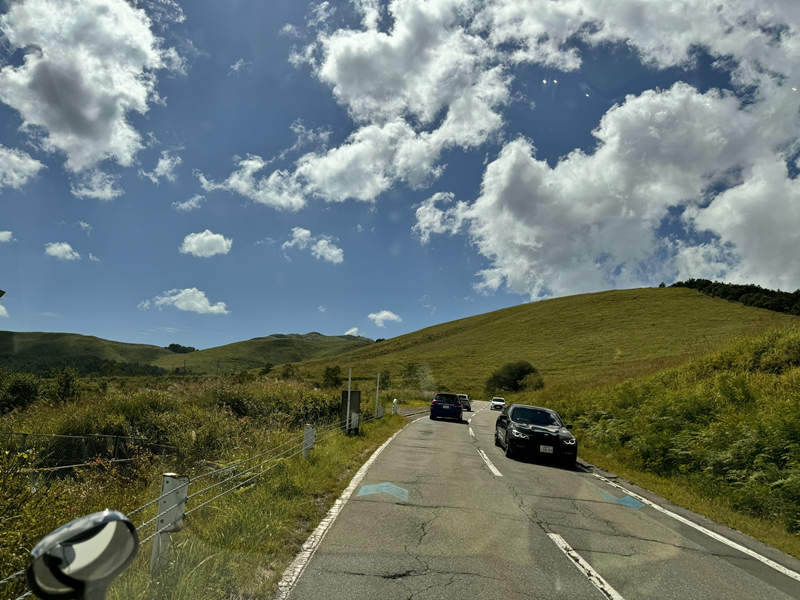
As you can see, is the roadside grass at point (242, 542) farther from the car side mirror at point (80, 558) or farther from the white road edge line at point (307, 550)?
the car side mirror at point (80, 558)

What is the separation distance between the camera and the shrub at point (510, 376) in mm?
60562

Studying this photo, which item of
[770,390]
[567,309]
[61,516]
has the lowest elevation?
[61,516]

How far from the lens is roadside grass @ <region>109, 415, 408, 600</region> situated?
146 inches

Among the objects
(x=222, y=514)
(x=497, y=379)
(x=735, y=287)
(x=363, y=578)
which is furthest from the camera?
(x=735, y=287)

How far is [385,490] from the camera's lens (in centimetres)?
781

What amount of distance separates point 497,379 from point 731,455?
180 ft

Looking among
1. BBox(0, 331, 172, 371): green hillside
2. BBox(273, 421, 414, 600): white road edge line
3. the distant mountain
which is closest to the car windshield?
BBox(273, 421, 414, 600): white road edge line

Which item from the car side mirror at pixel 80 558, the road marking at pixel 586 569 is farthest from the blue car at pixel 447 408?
the car side mirror at pixel 80 558

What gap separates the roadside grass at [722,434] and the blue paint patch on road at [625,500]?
0.95 meters

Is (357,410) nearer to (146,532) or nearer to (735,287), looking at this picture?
(146,532)

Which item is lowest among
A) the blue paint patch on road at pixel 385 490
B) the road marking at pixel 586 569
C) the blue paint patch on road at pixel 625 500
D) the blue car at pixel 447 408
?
the blue paint patch on road at pixel 625 500

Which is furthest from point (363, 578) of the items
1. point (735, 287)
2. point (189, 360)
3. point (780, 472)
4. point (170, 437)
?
point (189, 360)

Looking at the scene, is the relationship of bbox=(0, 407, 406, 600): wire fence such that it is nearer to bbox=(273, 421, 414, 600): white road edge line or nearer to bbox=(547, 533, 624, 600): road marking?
bbox=(273, 421, 414, 600): white road edge line

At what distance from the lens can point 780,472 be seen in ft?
26.2
